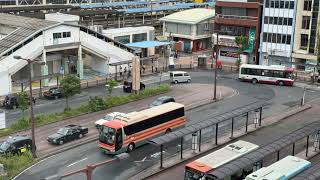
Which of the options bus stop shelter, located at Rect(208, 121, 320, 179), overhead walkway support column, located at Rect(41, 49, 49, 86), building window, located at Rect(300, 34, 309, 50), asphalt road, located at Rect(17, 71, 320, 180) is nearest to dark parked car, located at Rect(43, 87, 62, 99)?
overhead walkway support column, located at Rect(41, 49, 49, 86)

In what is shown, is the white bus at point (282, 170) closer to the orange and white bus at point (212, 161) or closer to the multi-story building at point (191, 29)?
the orange and white bus at point (212, 161)

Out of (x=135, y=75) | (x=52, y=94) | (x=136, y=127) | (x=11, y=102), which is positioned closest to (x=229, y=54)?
(x=135, y=75)

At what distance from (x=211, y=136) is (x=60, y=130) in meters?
14.0

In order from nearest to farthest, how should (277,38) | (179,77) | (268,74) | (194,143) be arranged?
(194,143), (179,77), (268,74), (277,38)

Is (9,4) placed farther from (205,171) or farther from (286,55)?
(205,171)

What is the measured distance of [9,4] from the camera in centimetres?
11838

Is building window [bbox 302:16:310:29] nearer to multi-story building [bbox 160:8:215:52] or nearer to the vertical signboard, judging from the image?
multi-story building [bbox 160:8:215:52]

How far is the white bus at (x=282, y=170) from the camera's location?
30156 millimetres

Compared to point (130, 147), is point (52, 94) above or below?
above

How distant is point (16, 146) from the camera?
1574 inches

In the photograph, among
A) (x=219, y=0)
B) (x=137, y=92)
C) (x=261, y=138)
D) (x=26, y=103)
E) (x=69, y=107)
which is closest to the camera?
(x=261, y=138)

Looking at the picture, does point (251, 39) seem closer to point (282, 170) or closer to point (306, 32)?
point (306, 32)

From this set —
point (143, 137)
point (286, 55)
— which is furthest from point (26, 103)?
point (286, 55)

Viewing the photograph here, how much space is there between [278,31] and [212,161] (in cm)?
4854
